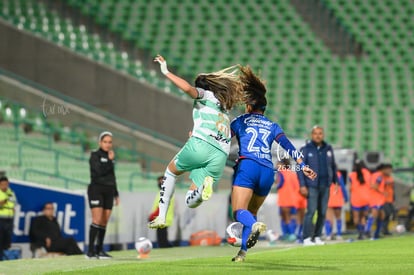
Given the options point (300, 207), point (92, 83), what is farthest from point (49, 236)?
point (92, 83)

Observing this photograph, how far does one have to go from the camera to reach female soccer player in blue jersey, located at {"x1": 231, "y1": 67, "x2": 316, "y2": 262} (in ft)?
38.9

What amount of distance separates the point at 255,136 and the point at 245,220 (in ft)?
3.43

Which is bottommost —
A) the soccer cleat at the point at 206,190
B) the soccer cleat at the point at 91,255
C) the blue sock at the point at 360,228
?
the soccer cleat at the point at 91,255

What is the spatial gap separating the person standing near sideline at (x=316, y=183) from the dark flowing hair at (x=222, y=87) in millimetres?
7396

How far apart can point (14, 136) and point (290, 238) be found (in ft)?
22.0

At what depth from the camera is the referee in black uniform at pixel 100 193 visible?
1625 centimetres

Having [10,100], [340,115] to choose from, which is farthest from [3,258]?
[340,115]

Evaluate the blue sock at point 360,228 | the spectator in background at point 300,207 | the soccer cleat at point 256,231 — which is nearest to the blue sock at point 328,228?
the spectator in background at point 300,207

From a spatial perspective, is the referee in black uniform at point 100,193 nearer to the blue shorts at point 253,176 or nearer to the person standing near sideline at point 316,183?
the person standing near sideline at point 316,183

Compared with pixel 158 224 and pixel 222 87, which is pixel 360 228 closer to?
pixel 222 87

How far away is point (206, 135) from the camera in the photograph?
11.8 m

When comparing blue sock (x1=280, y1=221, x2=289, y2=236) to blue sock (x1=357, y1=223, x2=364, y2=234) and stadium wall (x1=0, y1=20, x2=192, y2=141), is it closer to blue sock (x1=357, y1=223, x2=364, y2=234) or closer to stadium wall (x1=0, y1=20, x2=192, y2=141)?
blue sock (x1=357, y1=223, x2=364, y2=234)

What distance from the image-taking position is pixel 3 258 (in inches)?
706

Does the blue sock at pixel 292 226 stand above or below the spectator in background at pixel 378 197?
below
